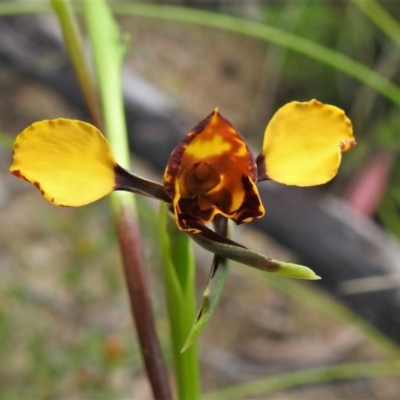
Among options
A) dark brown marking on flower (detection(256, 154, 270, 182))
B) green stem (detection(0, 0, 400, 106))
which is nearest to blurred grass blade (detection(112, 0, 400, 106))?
green stem (detection(0, 0, 400, 106))

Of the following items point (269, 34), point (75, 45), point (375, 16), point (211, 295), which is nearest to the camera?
point (211, 295)

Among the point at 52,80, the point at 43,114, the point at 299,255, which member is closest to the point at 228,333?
the point at 299,255

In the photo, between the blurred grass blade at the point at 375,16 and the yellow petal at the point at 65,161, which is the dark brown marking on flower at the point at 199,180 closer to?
the yellow petal at the point at 65,161

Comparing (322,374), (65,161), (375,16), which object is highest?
(65,161)

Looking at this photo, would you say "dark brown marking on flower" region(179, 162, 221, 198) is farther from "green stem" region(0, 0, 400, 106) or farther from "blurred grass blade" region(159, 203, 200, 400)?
"green stem" region(0, 0, 400, 106)

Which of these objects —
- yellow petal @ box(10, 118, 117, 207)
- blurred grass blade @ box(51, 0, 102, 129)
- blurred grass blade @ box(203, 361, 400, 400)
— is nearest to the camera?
yellow petal @ box(10, 118, 117, 207)

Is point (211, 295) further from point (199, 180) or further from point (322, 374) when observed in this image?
point (322, 374)

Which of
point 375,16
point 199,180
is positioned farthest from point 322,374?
point 199,180
